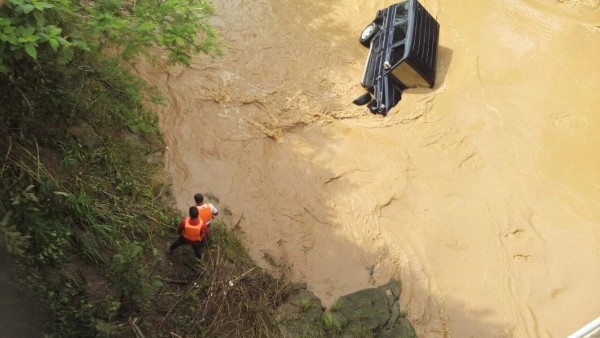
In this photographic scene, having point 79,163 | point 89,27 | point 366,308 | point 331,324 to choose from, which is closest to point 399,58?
point 366,308

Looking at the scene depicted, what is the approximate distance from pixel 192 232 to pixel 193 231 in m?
0.02

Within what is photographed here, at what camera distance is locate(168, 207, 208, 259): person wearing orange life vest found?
18.5 ft

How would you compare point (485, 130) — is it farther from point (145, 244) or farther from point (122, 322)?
point (122, 322)

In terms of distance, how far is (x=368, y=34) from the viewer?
1009 centimetres

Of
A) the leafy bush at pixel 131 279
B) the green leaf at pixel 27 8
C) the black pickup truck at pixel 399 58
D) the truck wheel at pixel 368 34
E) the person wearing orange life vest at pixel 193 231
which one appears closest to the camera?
the green leaf at pixel 27 8

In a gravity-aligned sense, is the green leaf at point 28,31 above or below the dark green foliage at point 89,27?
above

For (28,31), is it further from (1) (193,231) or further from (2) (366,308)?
(2) (366,308)

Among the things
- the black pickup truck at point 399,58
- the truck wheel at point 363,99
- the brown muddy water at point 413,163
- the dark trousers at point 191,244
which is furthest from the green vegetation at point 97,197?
the black pickup truck at point 399,58

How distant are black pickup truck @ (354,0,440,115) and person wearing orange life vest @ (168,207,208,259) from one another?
4530mm

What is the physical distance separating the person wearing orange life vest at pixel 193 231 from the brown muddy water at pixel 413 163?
1181mm

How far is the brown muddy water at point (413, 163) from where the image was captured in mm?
7191

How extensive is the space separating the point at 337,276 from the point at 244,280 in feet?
4.87

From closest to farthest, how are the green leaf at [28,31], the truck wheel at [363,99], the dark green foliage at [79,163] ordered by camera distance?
the green leaf at [28,31], the dark green foliage at [79,163], the truck wheel at [363,99]

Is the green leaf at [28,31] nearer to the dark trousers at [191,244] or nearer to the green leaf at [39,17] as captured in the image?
the green leaf at [39,17]
